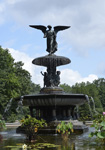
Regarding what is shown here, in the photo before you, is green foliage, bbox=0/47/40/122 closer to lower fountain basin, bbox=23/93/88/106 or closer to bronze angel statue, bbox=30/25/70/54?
bronze angel statue, bbox=30/25/70/54

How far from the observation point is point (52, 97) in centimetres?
1326

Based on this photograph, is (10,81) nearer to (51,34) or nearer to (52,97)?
(51,34)

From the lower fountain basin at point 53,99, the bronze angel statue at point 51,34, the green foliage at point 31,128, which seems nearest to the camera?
the green foliage at point 31,128

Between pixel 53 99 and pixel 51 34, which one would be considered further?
Answer: pixel 51 34

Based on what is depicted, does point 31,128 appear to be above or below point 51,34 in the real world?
below

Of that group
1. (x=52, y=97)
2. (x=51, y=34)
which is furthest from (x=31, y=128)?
(x=51, y=34)

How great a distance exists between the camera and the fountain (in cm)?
1348

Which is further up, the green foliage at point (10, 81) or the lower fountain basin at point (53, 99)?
the green foliage at point (10, 81)

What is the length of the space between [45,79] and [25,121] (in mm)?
7636

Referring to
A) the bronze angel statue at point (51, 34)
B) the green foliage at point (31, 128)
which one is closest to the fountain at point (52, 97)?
the bronze angel statue at point (51, 34)

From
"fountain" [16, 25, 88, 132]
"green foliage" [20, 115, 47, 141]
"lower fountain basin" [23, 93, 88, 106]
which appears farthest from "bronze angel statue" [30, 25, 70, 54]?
"green foliage" [20, 115, 47, 141]

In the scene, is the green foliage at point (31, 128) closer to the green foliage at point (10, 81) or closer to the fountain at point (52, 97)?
the fountain at point (52, 97)

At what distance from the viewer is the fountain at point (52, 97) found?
44.2ft

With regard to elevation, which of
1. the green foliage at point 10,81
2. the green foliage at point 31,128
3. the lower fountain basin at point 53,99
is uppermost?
the green foliage at point 10,81
